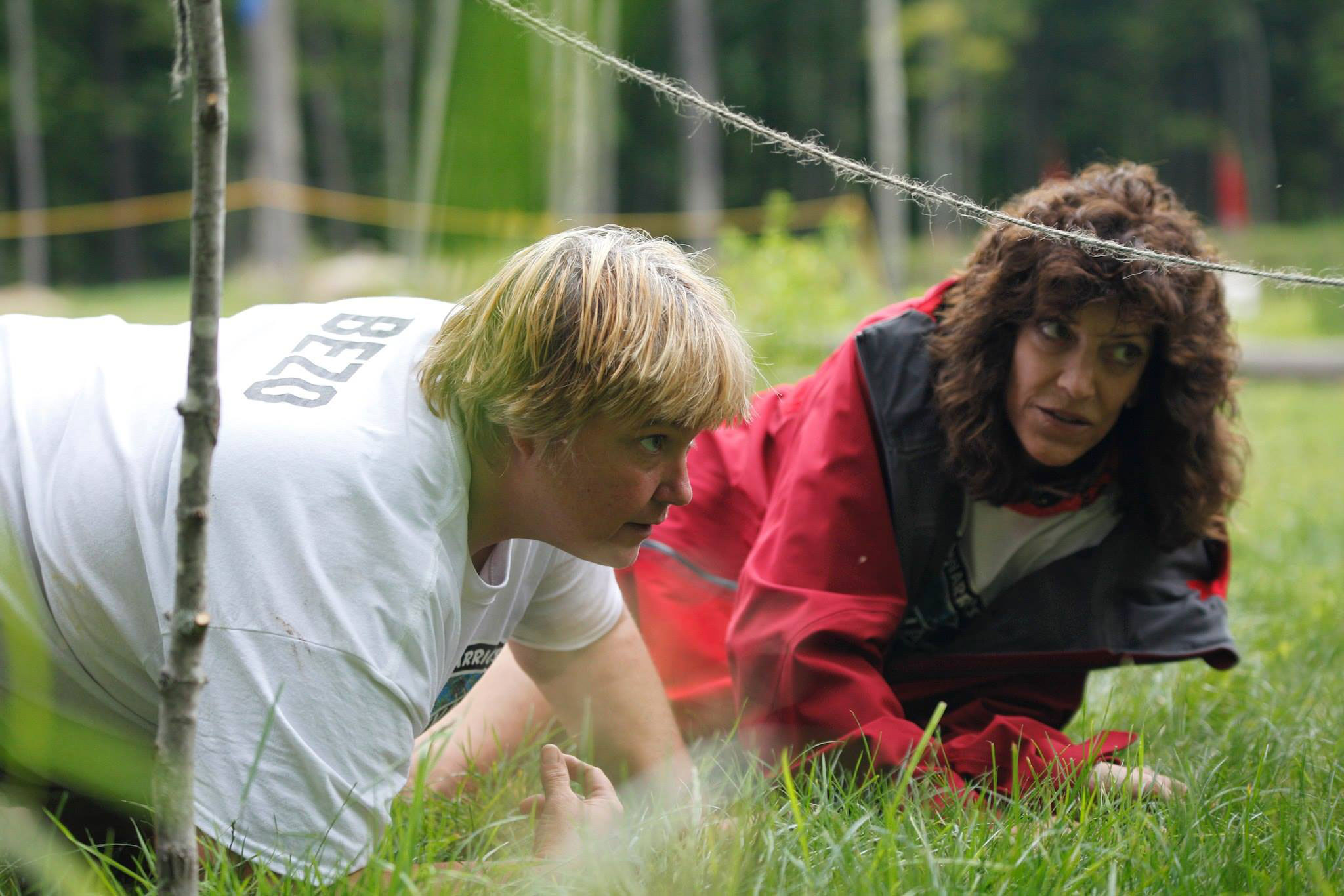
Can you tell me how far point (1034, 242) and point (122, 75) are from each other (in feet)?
92.0

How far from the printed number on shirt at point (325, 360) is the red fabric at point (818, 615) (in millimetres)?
833

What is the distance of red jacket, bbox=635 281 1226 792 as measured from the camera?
212 centimetres

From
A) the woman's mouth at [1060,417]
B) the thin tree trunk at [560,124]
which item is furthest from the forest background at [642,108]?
the woman's mouth at [1060,417]

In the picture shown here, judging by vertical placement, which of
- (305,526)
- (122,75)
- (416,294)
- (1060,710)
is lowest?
(1060,710)

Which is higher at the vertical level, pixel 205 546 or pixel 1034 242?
pixel 1034 242

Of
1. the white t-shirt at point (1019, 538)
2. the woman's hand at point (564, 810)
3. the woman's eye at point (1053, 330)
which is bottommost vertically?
the woman's hand at point (564, 810)

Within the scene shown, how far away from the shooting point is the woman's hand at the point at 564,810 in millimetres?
1676

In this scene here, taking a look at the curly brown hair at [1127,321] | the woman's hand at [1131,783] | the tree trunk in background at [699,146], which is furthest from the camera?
the tree trunk in background at [699,146]

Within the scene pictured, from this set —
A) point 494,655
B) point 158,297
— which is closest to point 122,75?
point 158,297

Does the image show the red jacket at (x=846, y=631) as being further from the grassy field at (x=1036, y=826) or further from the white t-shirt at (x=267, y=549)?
the white t-shirt at (x=267, y=549)

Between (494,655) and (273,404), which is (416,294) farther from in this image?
(494,655)

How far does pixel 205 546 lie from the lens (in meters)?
1.14

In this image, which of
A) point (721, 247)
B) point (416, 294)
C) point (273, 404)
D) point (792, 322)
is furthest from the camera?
point (721, 247)

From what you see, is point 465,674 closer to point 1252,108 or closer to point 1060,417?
point 1060,417
